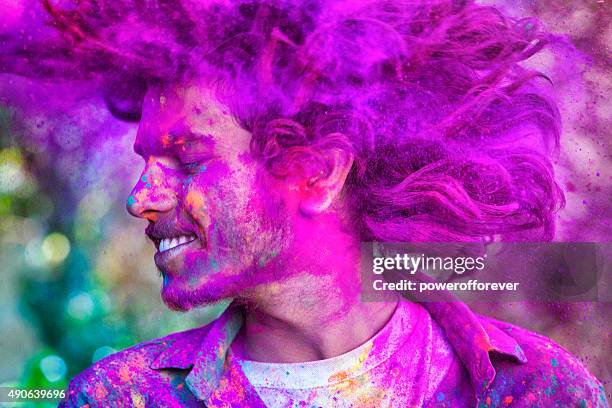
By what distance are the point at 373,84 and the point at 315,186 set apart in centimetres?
24

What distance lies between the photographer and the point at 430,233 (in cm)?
189

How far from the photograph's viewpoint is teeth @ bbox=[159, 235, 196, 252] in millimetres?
1797

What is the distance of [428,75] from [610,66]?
2.54 ft

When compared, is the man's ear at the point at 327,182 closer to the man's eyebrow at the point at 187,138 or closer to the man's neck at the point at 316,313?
the man's neck at the point at 316,313

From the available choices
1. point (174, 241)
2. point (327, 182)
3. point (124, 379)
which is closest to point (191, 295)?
point (174, 241)

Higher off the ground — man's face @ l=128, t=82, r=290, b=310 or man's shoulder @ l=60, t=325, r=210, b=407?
man's face @ l=128, t=82, r=290, b=310

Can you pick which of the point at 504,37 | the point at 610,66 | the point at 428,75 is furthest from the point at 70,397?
the point at 610,66

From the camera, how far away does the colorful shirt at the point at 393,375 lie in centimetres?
176

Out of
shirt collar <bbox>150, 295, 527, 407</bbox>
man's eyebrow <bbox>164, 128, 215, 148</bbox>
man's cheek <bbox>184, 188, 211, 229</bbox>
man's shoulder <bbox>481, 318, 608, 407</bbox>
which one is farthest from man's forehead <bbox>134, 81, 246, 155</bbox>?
man's shoulder <bbox>481, 318, 608, 407</bbox>

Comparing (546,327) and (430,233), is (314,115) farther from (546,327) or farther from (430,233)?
(546,327)

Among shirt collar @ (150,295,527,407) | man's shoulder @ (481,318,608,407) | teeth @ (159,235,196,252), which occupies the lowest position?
man's shoulder @ (481,318,608,407)

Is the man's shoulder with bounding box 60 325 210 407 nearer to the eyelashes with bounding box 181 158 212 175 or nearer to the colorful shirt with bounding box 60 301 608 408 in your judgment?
the colorful shirt with bounding box 60 301 608 408

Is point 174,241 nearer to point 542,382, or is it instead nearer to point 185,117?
point 185,117

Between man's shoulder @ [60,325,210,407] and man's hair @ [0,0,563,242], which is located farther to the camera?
man's shoulder @ [60,325,210,407]
